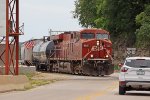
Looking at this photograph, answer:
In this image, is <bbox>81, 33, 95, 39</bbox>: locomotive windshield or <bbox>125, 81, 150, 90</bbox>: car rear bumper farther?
<bbox>81, 33, 95, 39</bbox>: locomotive windshield

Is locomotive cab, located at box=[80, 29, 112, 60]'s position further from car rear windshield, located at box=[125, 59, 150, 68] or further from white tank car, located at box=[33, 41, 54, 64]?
car rear windshield, located at box=[125, 59, 150, 68]

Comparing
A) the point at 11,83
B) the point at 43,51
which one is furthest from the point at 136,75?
the point at 43,51

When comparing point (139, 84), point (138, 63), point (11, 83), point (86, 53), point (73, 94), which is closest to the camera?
point (139, 84)

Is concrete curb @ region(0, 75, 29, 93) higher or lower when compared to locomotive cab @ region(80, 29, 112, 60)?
lower

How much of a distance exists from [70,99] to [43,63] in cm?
4051

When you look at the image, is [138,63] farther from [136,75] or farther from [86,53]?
[86,53]

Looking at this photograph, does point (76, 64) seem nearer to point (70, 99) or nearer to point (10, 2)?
point (10, 2)

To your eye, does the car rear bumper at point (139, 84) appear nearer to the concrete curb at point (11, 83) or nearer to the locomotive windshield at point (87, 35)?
the concrete curb at point (11, 83)

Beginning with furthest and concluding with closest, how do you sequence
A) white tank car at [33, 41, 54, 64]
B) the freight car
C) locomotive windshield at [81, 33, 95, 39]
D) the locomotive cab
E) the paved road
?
white tank car at [33, 41, 54, 64] < locomotive windshield at [81, 33, 95, 39] < the locomotive cab < the freight car < the paved road

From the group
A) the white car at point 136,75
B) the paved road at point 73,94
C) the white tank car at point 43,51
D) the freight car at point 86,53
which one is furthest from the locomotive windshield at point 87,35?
the white car at point 136,75

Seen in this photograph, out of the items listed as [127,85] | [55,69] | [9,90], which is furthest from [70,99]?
[55,69]

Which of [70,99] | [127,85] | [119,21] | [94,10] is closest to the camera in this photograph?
[70,99]

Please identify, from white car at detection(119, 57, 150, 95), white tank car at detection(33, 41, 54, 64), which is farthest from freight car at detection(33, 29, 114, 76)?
white car at detection(119, 57, 150, 95)

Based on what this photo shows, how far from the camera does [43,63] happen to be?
6481cm
